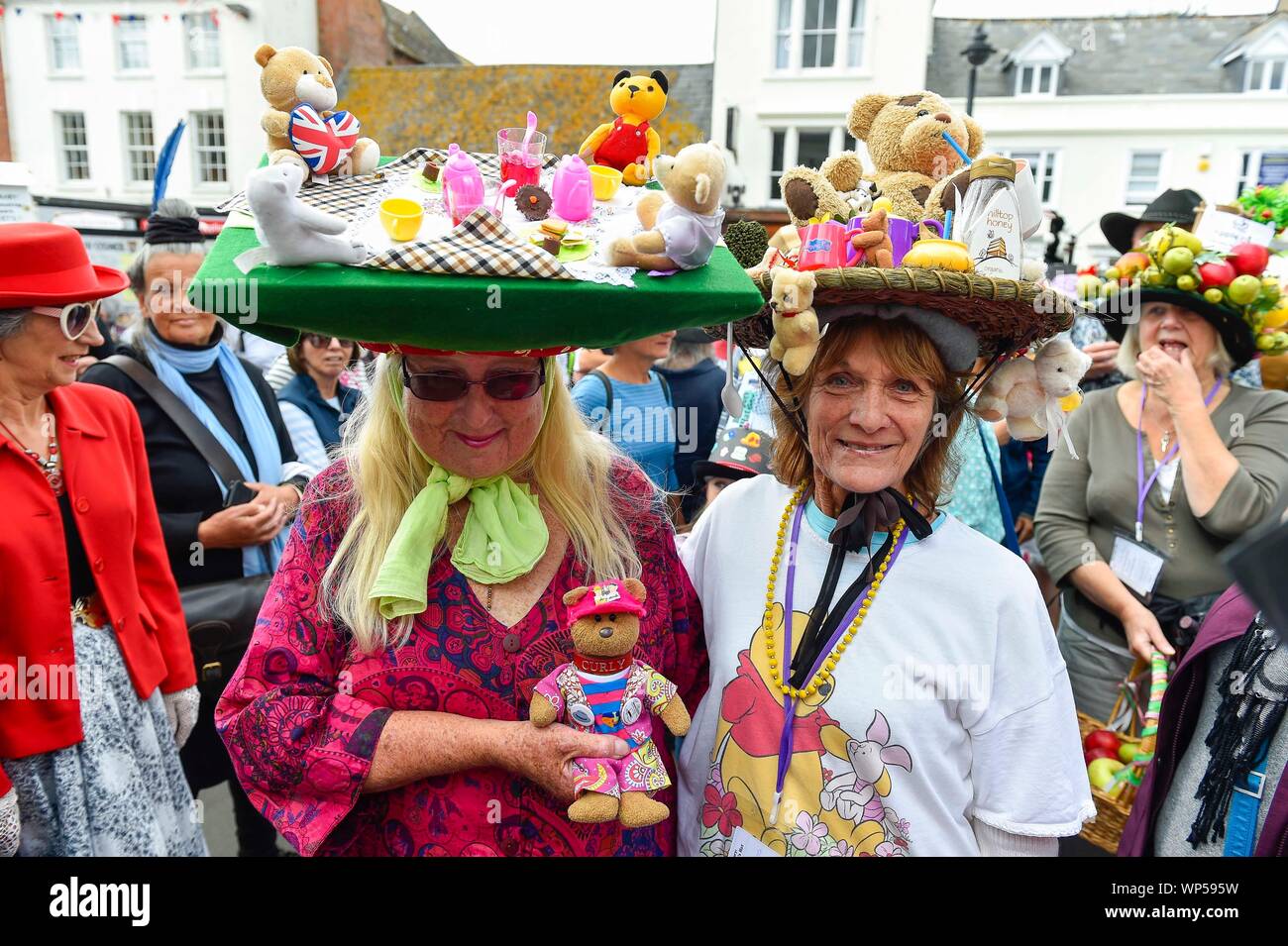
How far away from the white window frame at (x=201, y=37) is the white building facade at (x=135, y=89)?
21 mm

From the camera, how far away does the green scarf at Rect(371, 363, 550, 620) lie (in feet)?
5.19

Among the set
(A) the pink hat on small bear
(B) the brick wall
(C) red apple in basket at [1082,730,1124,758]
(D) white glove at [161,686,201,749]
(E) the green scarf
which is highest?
(B) the brick wall

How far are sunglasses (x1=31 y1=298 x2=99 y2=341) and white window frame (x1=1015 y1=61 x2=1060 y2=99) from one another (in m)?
18.5

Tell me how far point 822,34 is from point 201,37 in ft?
41.5

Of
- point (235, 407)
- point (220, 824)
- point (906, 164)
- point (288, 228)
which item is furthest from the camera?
point (220, 824)

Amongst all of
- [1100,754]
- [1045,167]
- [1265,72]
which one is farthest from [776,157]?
[1100,754]

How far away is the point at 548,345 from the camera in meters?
1.52

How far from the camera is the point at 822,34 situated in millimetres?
15867

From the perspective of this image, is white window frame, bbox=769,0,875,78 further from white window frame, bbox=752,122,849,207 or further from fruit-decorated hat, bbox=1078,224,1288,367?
fruit-decorated hat, bbox=1078,224,1288,367

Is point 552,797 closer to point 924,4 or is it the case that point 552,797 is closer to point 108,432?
point 108,432

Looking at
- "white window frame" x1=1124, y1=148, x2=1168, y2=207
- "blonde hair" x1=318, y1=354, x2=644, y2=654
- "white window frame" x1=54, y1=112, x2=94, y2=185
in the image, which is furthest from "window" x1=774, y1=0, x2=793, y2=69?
"blonde hair" x1=318, y1=354, x2=644, y2=654

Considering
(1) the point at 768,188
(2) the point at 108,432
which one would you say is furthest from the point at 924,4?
(2) the point at 108,432

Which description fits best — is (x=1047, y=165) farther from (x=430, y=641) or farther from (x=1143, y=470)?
(x=430, y=641)
